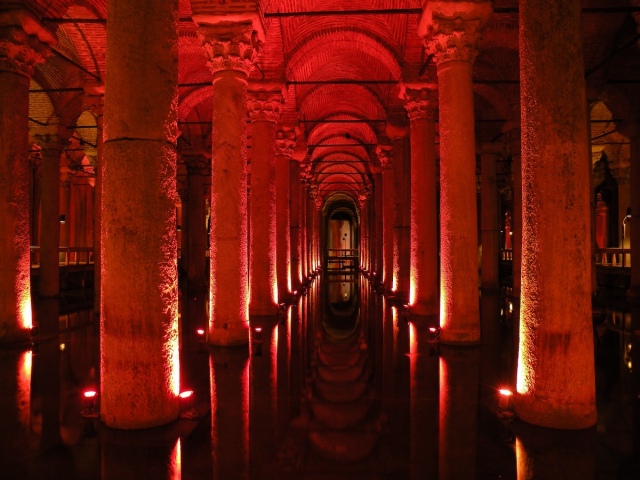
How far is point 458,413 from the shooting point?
4934 mm

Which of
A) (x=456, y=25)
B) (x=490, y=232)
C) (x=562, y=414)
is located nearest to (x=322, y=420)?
(x=562, y=414)

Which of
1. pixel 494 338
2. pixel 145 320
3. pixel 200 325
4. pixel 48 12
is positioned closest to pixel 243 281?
pixel 200 325

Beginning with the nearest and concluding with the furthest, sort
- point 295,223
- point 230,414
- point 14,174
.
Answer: point 230,414 < point 14,174 < point 295,223

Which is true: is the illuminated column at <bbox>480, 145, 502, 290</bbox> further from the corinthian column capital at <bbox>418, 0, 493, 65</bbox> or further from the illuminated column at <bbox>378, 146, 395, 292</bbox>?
the corinthian column capital at <bbox>418, 0, 493, 65</bbox>

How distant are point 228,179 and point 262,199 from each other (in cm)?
291

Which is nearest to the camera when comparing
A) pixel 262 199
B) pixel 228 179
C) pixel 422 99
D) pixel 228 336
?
pixel 228 179

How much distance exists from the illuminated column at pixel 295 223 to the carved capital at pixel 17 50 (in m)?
10.5

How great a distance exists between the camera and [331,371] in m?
6.84

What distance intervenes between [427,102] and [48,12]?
296 inches

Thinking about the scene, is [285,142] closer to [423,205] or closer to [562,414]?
[423,205]

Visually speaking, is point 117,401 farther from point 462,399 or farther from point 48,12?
point 48,12

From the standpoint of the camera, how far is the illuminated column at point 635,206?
1491cm

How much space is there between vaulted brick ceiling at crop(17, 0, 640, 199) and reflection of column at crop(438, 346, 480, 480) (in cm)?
606

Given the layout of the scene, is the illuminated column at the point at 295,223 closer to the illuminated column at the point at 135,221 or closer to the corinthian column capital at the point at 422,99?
the corinthian column capital at the point at 422,99
